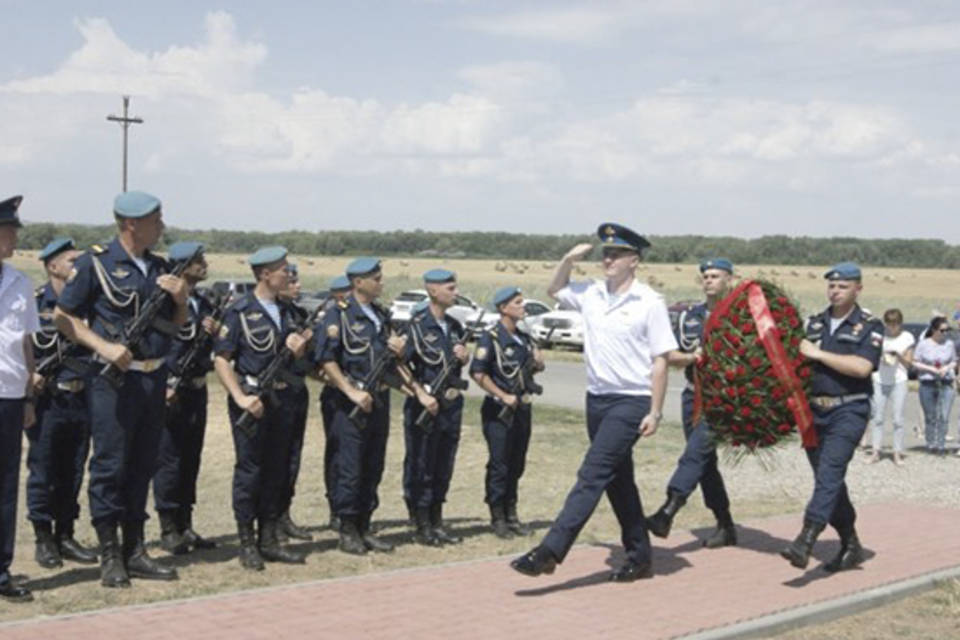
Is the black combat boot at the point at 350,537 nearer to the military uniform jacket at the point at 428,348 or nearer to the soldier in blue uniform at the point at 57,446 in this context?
the military uniform jacket at the point at 428,348

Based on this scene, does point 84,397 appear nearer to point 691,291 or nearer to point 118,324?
point 118,324

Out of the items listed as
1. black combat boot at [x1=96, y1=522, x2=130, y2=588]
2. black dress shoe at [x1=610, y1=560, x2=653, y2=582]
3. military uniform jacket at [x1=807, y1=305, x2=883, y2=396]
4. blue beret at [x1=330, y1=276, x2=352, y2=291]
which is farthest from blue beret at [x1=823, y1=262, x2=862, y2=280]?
black combat boot at [x1=96, y1=522, x2=130, y2=588]

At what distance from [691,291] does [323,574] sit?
57.9m

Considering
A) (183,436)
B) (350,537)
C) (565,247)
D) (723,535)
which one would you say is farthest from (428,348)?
(565,247)

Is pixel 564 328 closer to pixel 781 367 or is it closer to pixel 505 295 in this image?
pixel 505 295

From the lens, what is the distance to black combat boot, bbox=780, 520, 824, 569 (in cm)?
813

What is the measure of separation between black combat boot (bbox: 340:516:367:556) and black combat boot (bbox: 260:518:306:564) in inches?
18.6

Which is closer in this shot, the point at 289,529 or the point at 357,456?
the point at 357,456

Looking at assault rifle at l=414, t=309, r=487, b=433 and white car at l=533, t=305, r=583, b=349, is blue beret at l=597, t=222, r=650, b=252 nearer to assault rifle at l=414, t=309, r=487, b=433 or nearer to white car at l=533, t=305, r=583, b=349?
assault rifle at l=414, t=309, r=487, b=433

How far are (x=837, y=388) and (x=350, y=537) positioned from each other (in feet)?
11.7

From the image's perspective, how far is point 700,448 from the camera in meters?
8.99

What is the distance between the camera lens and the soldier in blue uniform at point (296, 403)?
8.69 metres

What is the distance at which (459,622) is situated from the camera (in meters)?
6.98

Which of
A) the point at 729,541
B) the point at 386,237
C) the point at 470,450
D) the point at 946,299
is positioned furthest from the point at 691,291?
the point at 386,237
